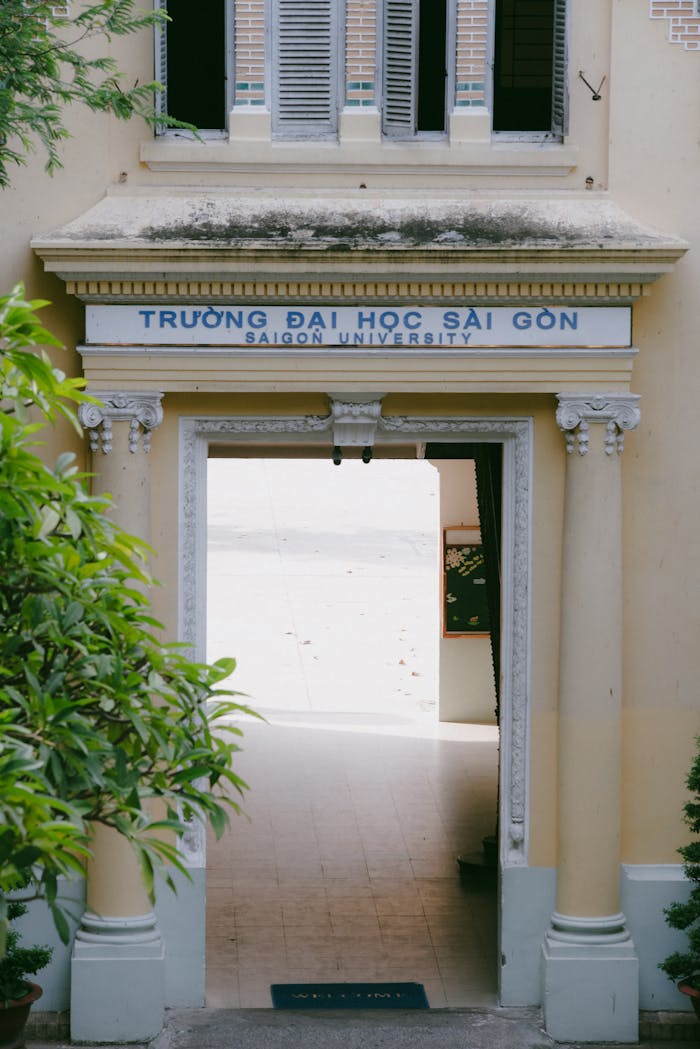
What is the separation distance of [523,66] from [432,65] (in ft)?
5.73

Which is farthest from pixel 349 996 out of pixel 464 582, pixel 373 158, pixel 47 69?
pixel 464 582

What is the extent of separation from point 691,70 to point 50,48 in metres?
4.32

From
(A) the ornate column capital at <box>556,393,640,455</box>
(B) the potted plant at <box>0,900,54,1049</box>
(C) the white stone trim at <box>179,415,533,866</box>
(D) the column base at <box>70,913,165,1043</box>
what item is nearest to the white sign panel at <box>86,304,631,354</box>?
(A) the ornate column capital at <box>556,393,640,455</box>

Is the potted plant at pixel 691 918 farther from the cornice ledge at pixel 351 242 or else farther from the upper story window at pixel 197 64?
the upper story window at pixel 197 64

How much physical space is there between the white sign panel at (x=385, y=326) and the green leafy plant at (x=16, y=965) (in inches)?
147

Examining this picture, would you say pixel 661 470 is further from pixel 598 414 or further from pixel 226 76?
pixel 226 76

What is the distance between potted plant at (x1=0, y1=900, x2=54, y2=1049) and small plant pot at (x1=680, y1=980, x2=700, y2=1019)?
396 centimetres

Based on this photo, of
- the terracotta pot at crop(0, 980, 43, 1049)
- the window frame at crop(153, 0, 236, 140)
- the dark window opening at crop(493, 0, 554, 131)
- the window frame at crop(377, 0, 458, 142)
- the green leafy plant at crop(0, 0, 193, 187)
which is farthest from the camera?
the dark window opening at crop(493, 0, 554, 131)

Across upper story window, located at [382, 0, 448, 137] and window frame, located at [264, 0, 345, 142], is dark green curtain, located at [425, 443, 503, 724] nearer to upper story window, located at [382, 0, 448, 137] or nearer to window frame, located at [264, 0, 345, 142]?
upper story window, located at [382, 0, 448, 137]

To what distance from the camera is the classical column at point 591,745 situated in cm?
1127

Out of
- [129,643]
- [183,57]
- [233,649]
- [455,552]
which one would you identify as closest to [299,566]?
[233,649]

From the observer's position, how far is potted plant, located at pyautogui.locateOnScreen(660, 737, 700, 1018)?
35.7ft

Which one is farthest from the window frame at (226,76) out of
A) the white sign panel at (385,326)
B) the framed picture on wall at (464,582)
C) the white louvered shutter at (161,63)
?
the framed picture on wall at (464,582)

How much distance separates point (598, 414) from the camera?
11.2 meters
